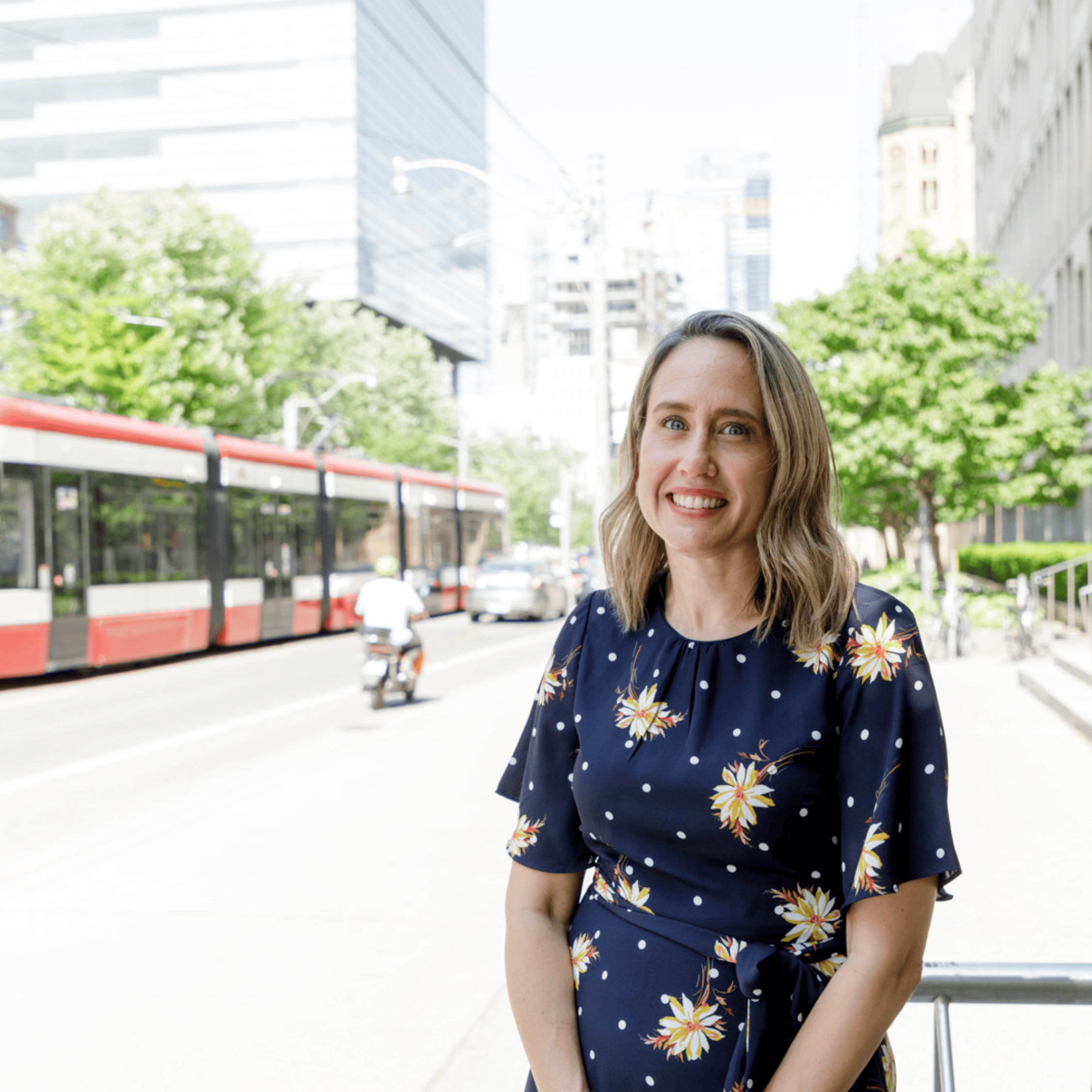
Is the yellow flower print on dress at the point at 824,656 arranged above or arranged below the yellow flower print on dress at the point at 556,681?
above

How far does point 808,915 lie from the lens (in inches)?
72.7

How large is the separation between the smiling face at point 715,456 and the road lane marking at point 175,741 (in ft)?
27.4

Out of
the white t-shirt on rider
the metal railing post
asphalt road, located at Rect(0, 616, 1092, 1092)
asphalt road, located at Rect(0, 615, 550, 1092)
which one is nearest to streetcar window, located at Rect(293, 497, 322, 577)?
the white t-shirt on rider

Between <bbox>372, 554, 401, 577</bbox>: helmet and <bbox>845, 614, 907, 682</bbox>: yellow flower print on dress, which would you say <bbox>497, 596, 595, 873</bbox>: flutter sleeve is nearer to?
<bbox>845, 614, 907, 682</bbox>: yellow flower print on dress

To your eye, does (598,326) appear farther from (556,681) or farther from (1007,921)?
(556,681)

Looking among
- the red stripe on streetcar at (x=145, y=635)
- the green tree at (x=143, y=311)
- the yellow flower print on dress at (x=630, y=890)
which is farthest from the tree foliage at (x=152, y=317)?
the yellow flower print on dress at (x=630, y=890)

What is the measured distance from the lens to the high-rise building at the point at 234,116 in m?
77.8

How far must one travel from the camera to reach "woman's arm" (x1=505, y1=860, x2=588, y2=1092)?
1.95m

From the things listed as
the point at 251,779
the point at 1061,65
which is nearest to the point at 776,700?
the point at 251,779

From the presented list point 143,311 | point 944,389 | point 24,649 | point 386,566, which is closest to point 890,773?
point 386,566

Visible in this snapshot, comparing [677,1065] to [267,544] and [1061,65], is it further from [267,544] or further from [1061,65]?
[1061,65]

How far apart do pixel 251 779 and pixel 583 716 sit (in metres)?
7.75

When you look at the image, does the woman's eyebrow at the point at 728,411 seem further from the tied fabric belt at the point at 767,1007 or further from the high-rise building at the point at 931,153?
the high-rise building at the point at 931,153

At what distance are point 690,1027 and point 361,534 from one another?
85.5 feet
